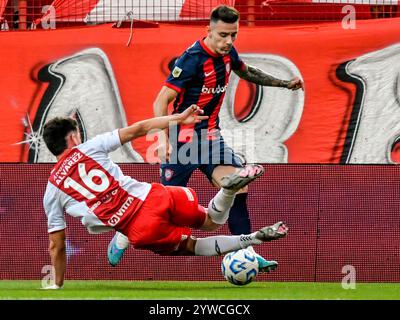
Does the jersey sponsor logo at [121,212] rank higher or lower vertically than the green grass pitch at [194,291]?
higher

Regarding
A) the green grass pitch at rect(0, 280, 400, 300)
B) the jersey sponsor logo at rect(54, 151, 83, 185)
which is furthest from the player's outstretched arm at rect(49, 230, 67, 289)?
the jersey sponsor logo at rect(54, 151, 83, 185)

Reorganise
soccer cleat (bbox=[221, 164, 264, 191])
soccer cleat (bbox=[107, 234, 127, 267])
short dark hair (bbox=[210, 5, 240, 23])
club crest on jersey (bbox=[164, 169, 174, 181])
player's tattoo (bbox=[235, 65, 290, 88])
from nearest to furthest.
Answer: soccer cleat (bbox=[221, 164, 264, 191]) → short dark hair (bbox=[210, 5, 240, 23]) → club crest on jersey (bbox=[164, 169, 174, 181]) → soccer cleat (bbox=[107, 234, 127, 267]) → player's tattoo (bbox=[235, 65, 290, 88])

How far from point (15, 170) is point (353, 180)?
11.6ft

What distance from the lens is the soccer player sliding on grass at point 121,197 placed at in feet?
35.1

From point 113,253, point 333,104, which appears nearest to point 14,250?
point 113,253

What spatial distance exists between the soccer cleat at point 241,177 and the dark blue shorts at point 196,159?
0.97 metres

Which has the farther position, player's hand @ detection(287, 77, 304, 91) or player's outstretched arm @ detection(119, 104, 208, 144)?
player's hand @ detection(287, 77, 304, 91)

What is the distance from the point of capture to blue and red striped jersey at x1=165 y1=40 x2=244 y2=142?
11594 millimetres

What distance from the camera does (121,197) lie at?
1084 centimetres

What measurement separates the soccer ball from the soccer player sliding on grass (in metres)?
0.18

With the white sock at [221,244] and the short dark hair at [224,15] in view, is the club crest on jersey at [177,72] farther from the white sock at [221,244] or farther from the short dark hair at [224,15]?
the white sock at [221,244]

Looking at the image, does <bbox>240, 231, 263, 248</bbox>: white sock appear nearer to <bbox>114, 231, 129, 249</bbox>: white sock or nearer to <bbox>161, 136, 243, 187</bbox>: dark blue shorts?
<bbox>161, 136, 243, 187</bbox>: dark blue shorts

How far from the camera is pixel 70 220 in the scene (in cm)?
1327

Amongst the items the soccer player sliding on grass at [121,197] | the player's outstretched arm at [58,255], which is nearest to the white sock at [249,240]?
the soccer player sliding on grass at [121,197]
